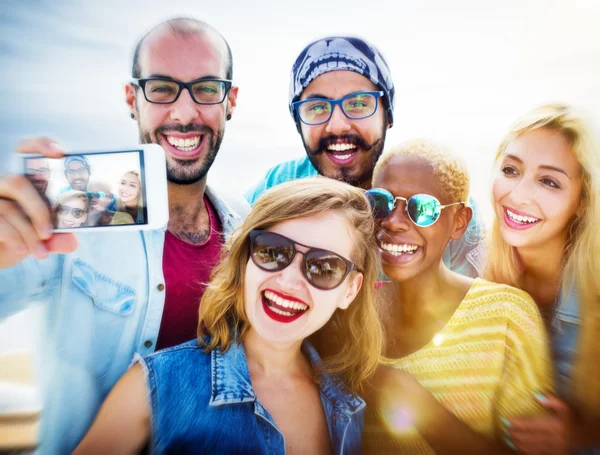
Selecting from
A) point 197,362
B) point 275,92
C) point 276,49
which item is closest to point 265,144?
point 275,92

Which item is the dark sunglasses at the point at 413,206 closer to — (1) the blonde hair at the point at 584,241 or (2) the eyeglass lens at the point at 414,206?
(2) the eyeglass lens at the point at 414,206

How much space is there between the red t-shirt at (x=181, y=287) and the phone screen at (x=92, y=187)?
565mm

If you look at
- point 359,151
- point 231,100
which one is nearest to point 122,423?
point 231,100

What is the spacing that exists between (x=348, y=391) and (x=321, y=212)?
79 centimetres

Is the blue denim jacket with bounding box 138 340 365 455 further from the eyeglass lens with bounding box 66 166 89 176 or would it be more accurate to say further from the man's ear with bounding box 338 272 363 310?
the eyeglass lens with bounding box 66 166 89 176

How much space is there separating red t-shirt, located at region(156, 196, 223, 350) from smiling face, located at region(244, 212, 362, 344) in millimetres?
406

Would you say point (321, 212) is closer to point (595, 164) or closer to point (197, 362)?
point (197, 362)

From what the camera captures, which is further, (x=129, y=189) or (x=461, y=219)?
(x=461, y=219)

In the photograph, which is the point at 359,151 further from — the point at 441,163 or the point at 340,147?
the point at 441,163

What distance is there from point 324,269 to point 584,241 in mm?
1264

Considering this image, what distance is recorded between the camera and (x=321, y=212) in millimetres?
1629

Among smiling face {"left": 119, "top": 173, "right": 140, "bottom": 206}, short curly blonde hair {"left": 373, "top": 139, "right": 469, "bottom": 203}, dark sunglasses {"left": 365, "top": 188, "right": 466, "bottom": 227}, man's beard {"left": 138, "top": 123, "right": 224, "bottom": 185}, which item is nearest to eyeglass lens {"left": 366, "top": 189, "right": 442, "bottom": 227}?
dark sunglasses {"left": 365, "top": 188, "right": 466, "bottom": 227}

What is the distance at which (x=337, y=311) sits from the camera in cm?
193

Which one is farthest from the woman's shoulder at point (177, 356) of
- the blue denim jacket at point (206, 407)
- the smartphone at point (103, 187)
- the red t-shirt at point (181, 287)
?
the smartphone at point (103, 187)
